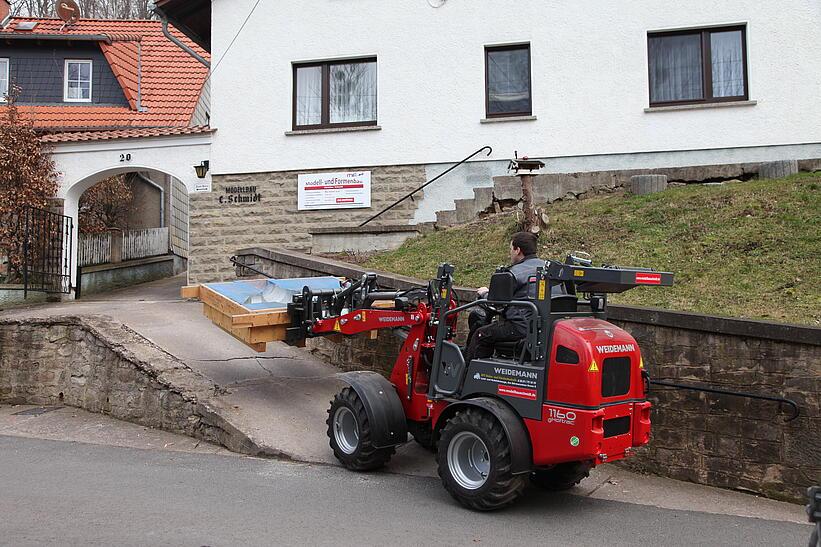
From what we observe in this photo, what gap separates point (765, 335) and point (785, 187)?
5.88 m

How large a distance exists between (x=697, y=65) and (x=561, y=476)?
10300 mm

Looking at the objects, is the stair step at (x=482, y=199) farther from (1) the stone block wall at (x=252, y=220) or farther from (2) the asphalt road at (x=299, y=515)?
(2) the asphalt road at (x=299, y=515)

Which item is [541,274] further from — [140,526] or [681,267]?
[681,267]

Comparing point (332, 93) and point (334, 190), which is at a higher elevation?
point (332, 93)

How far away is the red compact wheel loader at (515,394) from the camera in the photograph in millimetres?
5238

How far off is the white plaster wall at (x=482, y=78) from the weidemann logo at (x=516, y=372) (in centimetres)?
888

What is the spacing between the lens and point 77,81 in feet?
61.3

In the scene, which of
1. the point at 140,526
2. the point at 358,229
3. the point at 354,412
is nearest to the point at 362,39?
the point at 358,229

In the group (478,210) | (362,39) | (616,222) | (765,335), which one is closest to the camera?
(765,335)

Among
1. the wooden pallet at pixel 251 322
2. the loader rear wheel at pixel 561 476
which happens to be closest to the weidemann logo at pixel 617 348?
the loader rear wheel at pixel 561 476

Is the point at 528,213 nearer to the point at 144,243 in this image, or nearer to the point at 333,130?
the point at 333,130

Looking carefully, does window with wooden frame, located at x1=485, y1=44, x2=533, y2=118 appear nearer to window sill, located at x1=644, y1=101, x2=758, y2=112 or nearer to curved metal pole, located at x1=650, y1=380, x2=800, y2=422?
window sill, located at x1=644, y1=101, x2=758, y2=112

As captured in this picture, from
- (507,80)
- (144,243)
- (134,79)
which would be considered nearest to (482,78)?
(507,80)

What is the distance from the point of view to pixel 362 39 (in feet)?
48.5
